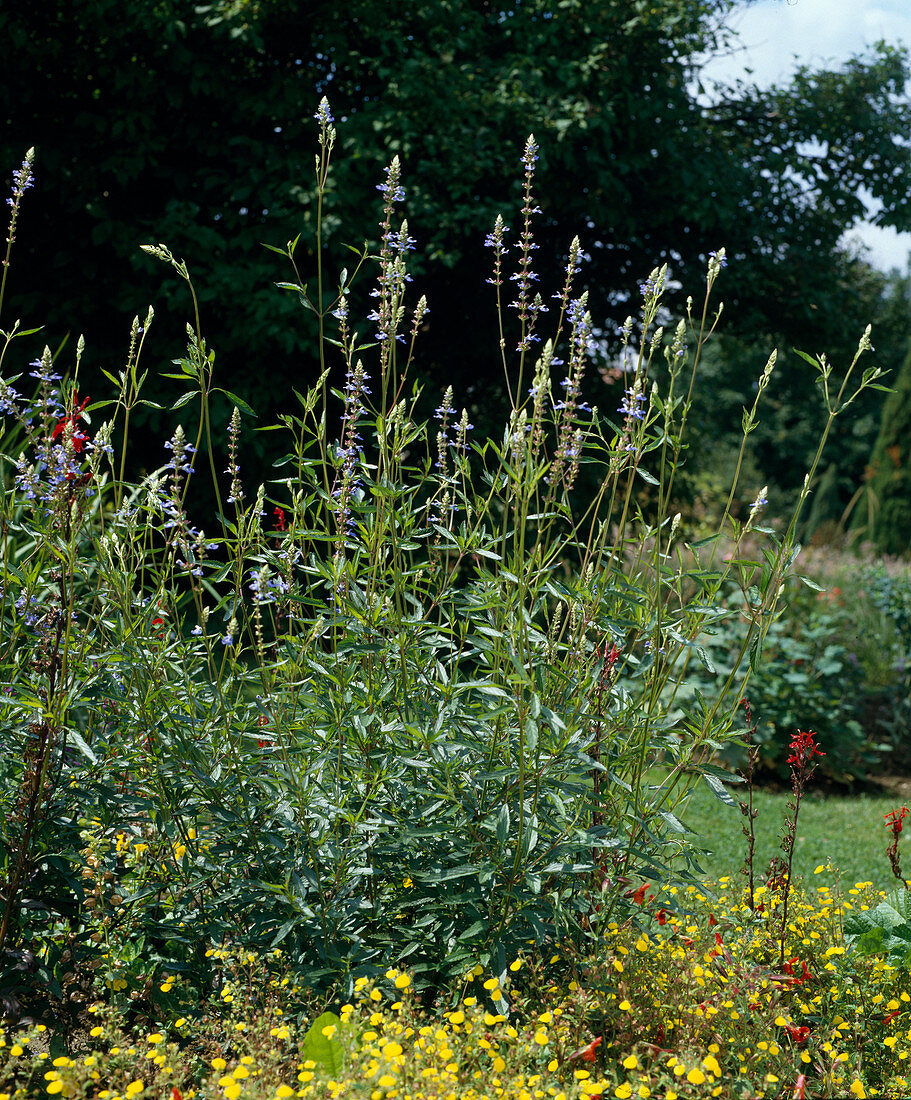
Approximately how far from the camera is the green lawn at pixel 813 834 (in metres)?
4.46

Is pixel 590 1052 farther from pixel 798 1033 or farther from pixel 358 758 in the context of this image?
pixel 358 758

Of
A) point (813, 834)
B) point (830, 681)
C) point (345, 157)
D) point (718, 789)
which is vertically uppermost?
point (345, 157)

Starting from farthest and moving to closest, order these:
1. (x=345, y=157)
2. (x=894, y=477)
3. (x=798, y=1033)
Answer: (x=894, y=477)
(x=345, y=157)
(x=798, y=1033)

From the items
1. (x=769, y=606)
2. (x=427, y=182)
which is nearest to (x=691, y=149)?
(x=427, y=182)

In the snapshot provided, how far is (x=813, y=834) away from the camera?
5.15m

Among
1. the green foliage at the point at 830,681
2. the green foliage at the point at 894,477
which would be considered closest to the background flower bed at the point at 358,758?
the green foliage at the point at 830,681

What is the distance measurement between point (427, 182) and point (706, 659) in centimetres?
591

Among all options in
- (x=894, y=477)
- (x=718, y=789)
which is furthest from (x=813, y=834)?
(x=894, y=477)

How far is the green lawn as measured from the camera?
14.6 feet

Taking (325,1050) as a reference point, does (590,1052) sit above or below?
above

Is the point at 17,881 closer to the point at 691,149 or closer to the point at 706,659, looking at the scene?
the point at 706,659

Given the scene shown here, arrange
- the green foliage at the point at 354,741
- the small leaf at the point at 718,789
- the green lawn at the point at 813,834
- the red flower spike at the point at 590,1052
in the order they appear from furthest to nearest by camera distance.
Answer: the green lawn at the point at 813,834 < the green foliage at the point at 354,741 < the small leaf at the point at 718,789 < the red flower spike at the point at 590,1052

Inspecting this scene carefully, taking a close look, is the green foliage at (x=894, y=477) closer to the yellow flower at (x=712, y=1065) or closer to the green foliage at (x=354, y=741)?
the green foliage at (x=354, y=741)

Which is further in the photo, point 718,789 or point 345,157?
point 345,157
